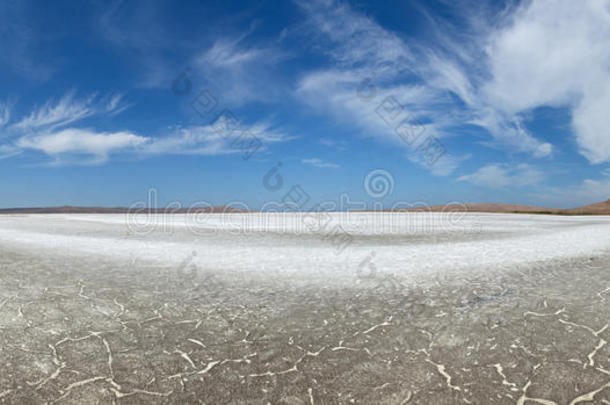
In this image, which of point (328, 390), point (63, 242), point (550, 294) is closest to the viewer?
point (328, 390)

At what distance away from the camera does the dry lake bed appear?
2664mm

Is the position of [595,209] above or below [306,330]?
above

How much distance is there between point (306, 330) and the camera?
3596mm

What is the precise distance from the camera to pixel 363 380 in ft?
9.14

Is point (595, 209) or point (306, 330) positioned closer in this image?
point (306, 330)

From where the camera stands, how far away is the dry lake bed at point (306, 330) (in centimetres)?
266

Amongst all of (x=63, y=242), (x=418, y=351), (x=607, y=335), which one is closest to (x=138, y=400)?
(x=418, y=351)

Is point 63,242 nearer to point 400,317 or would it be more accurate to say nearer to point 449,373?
point 400,317

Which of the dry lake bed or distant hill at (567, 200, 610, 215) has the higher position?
distant hill at (567, 200, 610, 215)

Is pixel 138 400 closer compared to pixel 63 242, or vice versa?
pixel 138 400

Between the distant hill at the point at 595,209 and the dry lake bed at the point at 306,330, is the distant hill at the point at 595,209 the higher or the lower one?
the higher one

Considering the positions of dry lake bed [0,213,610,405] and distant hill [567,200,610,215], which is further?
distant hill [567,200,610,215]

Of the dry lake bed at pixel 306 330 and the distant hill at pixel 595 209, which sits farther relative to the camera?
the distant hill at pixel 595 209

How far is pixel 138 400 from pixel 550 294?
472 centimetres
